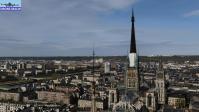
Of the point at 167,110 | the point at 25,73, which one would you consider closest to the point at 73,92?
the point at 167,110

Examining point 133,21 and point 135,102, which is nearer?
point 135,102

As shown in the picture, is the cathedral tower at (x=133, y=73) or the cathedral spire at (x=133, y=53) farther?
the cathedral spire at (x=133, y=53)

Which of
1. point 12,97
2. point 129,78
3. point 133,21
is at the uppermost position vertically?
point 133,21

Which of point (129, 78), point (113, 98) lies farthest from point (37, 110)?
point (129, 78)

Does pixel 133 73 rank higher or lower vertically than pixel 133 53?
lower

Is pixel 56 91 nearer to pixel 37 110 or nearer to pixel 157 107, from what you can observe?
pixel 37 110

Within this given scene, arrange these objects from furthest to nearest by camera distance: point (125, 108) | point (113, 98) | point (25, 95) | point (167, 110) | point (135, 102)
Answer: point (25, 95) → point (113, 98) → point (167, 110) → point (135, 102) → point (125, 108)

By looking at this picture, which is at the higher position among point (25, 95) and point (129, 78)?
point (129, 78)

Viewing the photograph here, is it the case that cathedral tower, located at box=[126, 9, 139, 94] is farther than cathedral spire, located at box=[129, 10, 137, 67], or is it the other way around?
cathedral spire, located at box=[129, 10, 137, 67]

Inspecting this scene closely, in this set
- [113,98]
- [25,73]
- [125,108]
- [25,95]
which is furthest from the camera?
[25,73]
